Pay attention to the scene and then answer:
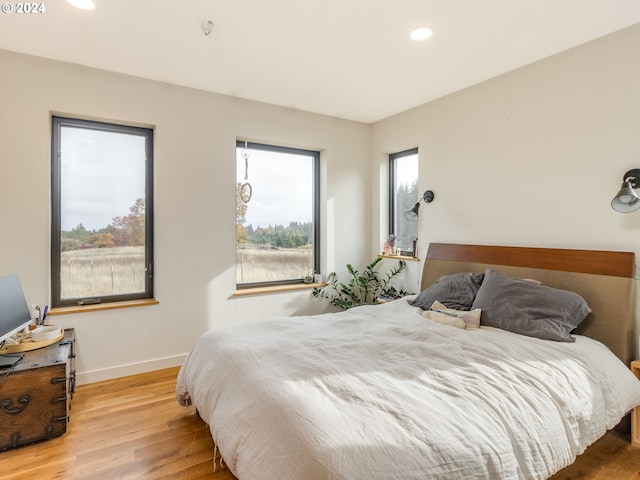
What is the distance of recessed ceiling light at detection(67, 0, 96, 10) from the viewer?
2002 millimetres

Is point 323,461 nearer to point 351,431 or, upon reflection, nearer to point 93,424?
point 351,431

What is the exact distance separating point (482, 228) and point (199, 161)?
2.66m

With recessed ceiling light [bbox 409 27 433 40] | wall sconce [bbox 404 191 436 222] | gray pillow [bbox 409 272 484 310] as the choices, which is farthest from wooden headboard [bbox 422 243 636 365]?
recessed ceiling light [bbox 409 27 433 40]

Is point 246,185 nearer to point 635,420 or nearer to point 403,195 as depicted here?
point 403,195

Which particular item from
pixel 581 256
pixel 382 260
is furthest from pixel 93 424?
pixel 581 256

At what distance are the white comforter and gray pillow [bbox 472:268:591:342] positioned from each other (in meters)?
0.09

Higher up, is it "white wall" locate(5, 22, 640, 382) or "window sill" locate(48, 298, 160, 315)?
"white wall" locate(5, 22, 640, 382)

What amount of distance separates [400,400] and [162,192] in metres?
2.67

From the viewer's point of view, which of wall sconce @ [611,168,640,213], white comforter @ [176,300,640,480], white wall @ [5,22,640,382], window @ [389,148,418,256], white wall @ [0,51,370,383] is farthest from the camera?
window @ [389,148,418,256]

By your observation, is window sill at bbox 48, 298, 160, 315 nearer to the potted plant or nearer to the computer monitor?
the computer monitor

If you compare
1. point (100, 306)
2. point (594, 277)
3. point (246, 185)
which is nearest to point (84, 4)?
point (246, 185)

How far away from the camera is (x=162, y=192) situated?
312 cm

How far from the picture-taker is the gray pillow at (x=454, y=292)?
8.81 feet

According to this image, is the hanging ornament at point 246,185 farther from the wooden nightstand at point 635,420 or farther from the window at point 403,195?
the wooden nightstand at point 635,420
